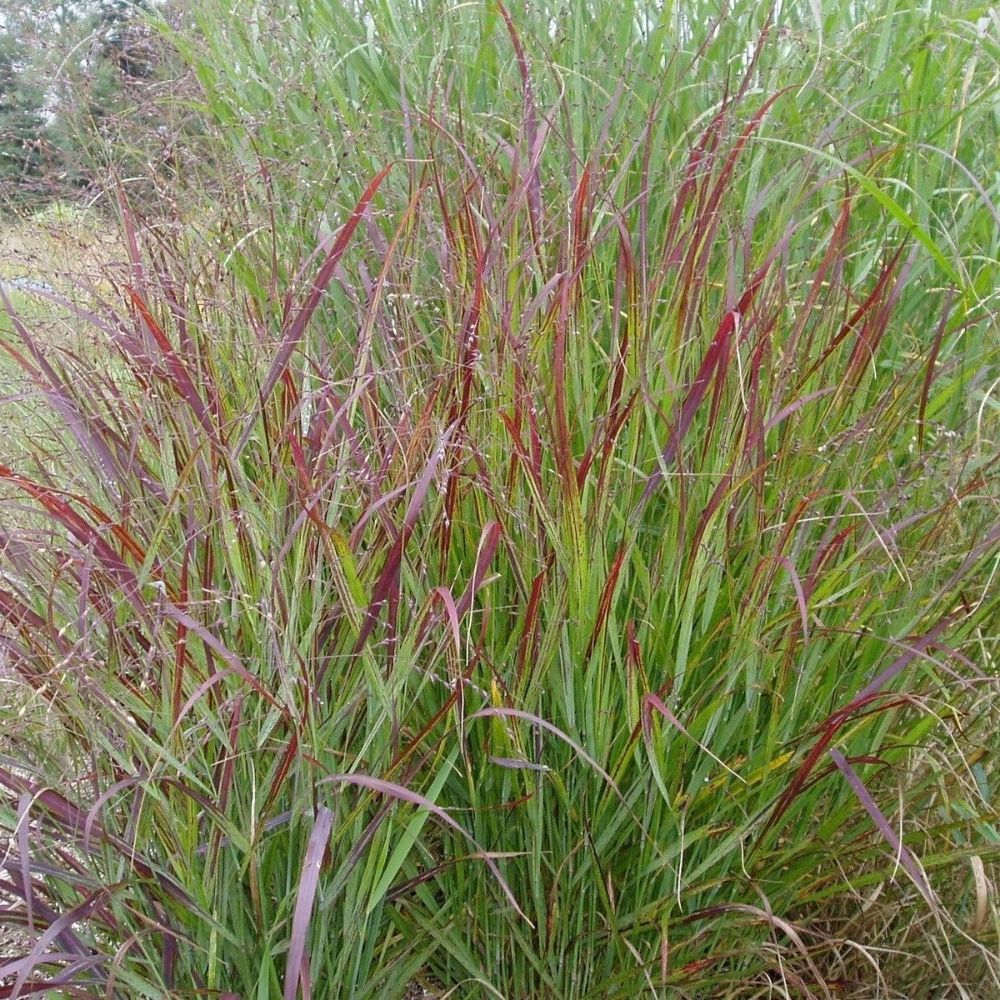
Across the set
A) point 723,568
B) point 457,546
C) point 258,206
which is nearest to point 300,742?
point 457,546

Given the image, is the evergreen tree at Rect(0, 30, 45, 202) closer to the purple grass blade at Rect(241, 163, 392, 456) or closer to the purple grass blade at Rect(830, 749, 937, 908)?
the purple grass blade at Rect(241, 163, 392, 456)

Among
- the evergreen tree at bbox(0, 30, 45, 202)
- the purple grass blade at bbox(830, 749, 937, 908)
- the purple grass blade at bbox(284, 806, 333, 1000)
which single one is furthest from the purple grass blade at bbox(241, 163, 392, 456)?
the evergreen tree at bbox(0, 30, 45, 202)

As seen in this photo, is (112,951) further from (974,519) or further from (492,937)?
→ (974,519)

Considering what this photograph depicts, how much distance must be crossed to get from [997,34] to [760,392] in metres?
1.04

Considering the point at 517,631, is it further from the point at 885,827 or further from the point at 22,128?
the point at 22,128

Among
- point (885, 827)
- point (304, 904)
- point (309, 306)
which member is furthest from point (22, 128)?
point (885, 827)

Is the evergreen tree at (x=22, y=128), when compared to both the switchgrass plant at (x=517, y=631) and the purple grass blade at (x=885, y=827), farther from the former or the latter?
the purple grass blade at (x=885, y=827)

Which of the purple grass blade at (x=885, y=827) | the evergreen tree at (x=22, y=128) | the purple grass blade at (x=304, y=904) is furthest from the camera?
the evergreen tree at (x=22, y=128)

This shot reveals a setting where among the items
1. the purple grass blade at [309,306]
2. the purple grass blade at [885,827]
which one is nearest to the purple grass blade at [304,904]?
the purple grass blade at [309,306]

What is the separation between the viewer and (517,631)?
4.52 feet

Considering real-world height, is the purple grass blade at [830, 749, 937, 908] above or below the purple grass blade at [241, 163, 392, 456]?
below

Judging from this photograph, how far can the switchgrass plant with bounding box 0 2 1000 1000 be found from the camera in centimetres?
127

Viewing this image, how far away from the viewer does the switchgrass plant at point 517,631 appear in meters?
1.27

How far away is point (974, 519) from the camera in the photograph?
1.63 meters
